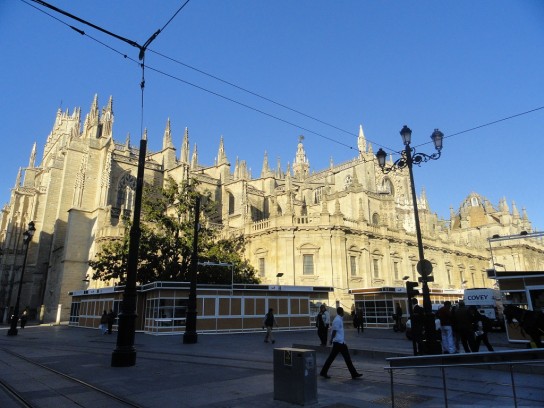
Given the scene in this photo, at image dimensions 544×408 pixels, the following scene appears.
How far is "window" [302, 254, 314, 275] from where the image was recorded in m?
31.6

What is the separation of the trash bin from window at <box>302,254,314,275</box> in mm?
25776

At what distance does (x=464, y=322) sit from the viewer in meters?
10.4

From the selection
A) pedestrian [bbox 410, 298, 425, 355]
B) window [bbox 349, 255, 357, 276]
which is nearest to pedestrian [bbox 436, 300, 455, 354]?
pedestrian [bbox 410, 298, 425, 355]

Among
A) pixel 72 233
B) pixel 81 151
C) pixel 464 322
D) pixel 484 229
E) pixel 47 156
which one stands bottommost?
pixel 464 322

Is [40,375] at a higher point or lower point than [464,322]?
lower

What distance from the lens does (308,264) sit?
31812mm

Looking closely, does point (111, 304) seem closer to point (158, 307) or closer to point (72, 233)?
point (158, 307)

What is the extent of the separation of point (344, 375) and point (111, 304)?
72.8 feet

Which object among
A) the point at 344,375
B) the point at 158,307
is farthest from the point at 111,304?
the point at 344,375

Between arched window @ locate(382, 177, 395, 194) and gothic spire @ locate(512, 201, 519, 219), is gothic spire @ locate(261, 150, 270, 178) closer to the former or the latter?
arched window @ locate(382, 177, 395, 194)

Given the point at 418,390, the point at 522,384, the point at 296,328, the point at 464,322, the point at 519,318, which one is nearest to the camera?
the point at 522,384

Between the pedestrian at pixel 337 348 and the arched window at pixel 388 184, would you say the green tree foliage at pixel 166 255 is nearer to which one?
the pedestrian at pixel 337 348

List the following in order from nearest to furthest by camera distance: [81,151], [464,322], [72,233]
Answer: [464,322] < [72,233] < [81,151]

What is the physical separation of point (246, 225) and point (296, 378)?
29.8 metres
